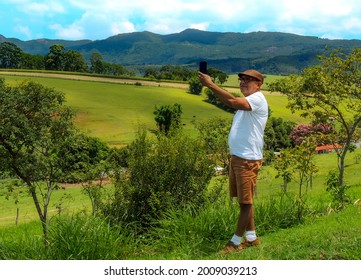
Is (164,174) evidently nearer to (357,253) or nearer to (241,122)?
(241,122)

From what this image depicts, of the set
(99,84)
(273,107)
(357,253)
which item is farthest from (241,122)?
(99,84)

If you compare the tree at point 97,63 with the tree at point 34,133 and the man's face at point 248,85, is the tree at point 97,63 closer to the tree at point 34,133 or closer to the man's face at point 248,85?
the tree at point 34,133

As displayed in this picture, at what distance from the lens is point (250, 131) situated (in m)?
5.88

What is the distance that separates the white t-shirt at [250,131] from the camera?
19.2 feet

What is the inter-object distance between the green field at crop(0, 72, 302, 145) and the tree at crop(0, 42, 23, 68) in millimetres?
33378

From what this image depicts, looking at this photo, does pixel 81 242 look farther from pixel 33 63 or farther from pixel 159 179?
pixel 33 63

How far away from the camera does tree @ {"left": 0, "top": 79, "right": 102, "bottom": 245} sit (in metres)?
17.3

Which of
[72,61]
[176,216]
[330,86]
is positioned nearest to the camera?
[176,216]

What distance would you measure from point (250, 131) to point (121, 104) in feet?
305

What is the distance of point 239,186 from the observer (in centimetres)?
608

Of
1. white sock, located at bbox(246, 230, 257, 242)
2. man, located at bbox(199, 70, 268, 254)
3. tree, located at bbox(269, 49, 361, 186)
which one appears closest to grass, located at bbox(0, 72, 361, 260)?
white sock, located at bbox(246, 230, 257, 242)

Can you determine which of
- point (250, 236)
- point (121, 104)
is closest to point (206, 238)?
point (250, 236)

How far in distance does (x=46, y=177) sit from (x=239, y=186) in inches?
623

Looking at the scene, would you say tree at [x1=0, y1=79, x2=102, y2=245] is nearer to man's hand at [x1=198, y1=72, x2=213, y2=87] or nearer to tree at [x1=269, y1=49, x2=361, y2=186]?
tree at [x1=269, y1=49, x2=361, y2=186]
